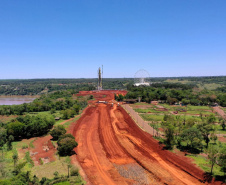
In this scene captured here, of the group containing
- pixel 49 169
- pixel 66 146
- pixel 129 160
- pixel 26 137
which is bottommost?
pixel 26 137

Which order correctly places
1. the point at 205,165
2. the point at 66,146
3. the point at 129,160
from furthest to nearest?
the point at 66,146
the point at 129,160
the point at 205,165

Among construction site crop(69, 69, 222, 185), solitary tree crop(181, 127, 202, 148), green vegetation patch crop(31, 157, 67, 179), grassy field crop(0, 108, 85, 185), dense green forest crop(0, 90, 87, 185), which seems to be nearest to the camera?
dense green forest crop(0, 90, 87, 185)

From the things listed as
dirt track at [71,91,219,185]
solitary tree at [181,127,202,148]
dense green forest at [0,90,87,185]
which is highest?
solitary tree at [181,127,202,148]

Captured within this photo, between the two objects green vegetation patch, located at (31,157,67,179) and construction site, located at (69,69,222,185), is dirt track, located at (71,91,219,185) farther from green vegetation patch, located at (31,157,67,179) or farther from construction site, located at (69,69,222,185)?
green vegetation patch, located at (31,157,67,179)

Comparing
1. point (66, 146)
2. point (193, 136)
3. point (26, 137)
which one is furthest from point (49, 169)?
point (193, 136)

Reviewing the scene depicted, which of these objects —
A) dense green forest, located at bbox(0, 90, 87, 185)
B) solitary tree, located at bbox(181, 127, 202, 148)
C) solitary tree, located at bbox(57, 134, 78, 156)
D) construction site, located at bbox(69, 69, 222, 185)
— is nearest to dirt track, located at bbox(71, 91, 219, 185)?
construction site, located at bbox(69, 69, 222, 185)

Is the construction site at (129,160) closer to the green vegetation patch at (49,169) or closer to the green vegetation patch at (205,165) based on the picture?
the green vegetation patch at (205,165)

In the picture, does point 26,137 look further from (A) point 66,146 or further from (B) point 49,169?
(B) point 49,169

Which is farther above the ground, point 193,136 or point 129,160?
point 193,136

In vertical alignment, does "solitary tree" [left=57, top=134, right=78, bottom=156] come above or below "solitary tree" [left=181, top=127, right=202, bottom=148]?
below

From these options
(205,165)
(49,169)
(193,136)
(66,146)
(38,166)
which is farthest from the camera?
(193,136)
